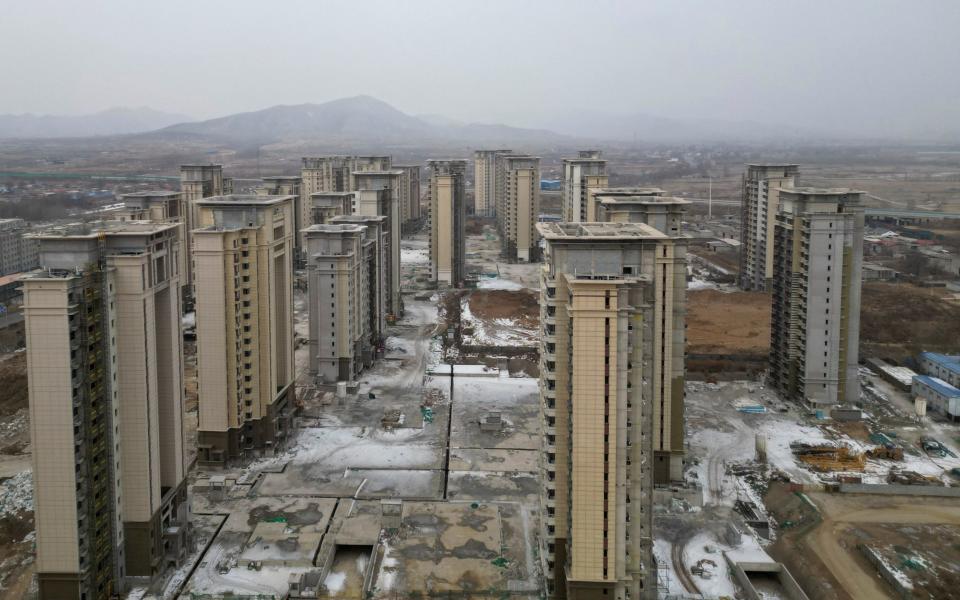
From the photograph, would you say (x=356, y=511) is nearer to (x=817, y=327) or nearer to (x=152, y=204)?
(x=817, y=327)

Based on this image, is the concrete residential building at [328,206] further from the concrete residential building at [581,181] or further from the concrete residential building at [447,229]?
the concrete residential building at [581,181]

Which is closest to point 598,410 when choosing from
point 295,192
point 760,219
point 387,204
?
point 387,204

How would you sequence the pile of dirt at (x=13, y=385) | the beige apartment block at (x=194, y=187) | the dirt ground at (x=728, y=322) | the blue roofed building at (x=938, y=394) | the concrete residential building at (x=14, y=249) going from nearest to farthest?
the blue roofed building at (x=938, y=394), the pile of dirt at (x=13, y=385), the dirt ground at (x=728, y=322), the beige apartment block at (x=194, y=187), the concrete residential building at (x=14, y=249)

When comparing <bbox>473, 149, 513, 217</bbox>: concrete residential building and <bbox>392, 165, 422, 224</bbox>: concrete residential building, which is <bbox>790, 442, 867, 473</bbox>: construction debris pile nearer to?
<bbox>392, 165, 422, 224</bbox>: concrete residential building

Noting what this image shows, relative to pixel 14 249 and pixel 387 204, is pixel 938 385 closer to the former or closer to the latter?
pixel 387 204

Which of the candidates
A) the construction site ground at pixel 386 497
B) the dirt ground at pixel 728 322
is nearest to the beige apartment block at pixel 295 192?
the construction site ground at pixel 386 497

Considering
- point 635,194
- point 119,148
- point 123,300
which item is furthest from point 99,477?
point 119,148
